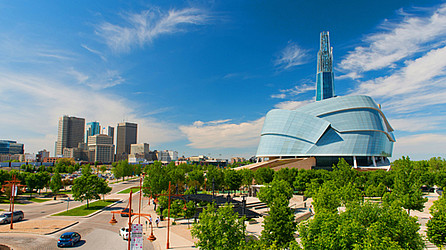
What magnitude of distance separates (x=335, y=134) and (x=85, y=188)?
85.3 m

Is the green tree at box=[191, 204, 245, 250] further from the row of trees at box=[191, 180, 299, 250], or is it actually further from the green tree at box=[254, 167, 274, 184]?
the green tree at box=[254, 167, 274, 184]

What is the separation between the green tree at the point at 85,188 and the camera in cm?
4472

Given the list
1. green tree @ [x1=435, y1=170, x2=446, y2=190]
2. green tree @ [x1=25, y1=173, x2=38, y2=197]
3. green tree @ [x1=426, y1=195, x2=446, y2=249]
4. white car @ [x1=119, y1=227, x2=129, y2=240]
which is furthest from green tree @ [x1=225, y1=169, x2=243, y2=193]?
green tree @ [x1=435, y1=170, x2=446, y2=190]

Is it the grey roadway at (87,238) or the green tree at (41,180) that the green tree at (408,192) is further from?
the green tree at (41,180)

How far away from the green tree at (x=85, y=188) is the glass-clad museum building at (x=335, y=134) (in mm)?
70860

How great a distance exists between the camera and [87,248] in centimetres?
2409

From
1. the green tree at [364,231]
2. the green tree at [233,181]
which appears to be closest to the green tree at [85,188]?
the green tree at [233,181]

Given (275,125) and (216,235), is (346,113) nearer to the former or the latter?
(275,125)

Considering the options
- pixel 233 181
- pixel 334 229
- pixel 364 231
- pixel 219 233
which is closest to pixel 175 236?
pixel 219 233

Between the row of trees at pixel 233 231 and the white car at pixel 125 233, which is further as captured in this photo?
the white car at pixel 125 233

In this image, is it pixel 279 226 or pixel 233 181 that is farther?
pixel 233 181

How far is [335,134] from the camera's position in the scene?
96750mm

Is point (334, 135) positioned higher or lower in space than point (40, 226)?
higher

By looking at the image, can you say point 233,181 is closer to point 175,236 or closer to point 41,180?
point 175,236
